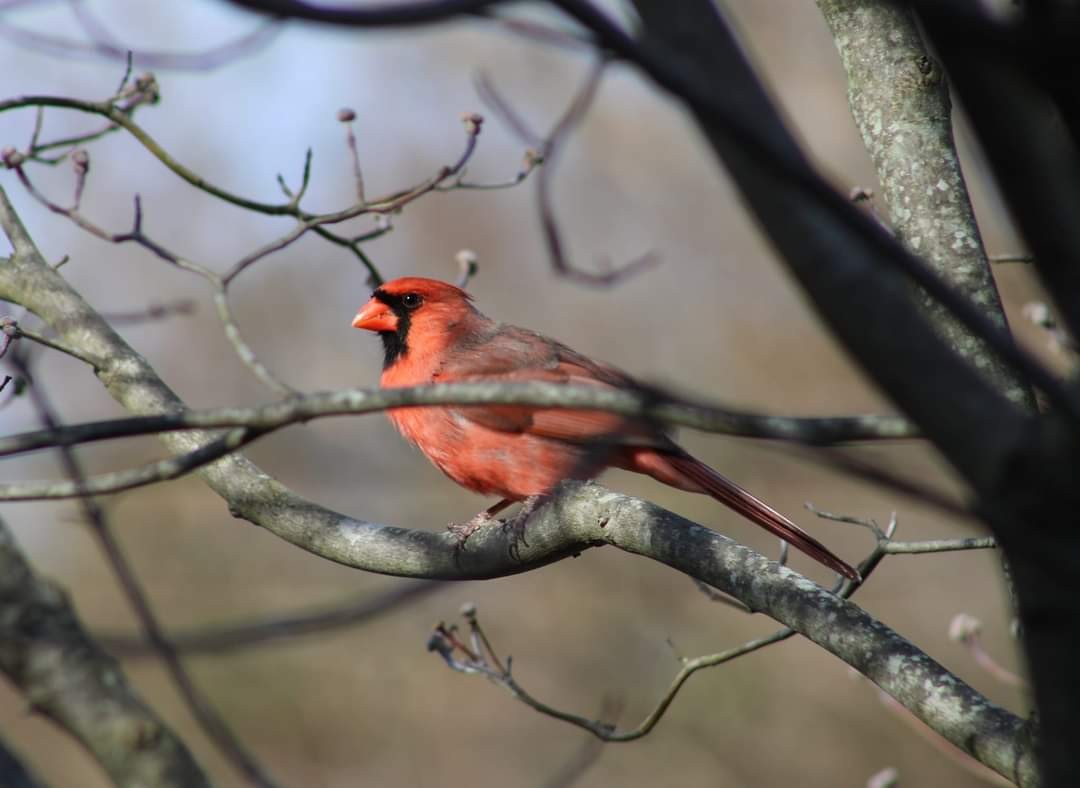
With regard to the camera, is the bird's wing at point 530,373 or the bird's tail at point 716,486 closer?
the bird's tail at point 716,486

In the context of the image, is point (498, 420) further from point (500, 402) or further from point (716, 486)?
point (500, 402)

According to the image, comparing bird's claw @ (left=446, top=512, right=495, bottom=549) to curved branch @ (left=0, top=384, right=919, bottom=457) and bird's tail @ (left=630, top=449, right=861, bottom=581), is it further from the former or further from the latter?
curved branch @ (left=0, top=384, right=919, bottom=457)

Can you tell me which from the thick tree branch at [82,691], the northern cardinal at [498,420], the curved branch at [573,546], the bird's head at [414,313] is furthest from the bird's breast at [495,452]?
the thick tree branch at [82,691]

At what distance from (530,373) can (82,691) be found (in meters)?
2.82

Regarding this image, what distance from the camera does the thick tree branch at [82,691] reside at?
143 cm

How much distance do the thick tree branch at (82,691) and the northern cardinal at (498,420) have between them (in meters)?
2.05

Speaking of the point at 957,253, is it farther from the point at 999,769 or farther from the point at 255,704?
the point at 255,704

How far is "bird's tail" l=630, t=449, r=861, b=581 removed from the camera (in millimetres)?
3547

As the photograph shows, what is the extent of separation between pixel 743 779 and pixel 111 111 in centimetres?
580

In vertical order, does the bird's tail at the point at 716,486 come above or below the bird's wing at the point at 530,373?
below

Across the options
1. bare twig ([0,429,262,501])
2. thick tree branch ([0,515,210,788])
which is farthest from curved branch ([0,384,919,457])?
thick tree branch ([0,515,210,788])

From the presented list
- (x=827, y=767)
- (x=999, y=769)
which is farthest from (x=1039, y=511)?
(x=827, y=767)

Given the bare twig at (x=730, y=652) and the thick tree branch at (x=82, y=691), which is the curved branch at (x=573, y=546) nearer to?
the bare twig at (x=730, y=652)

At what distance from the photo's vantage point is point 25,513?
9531 millimetres
